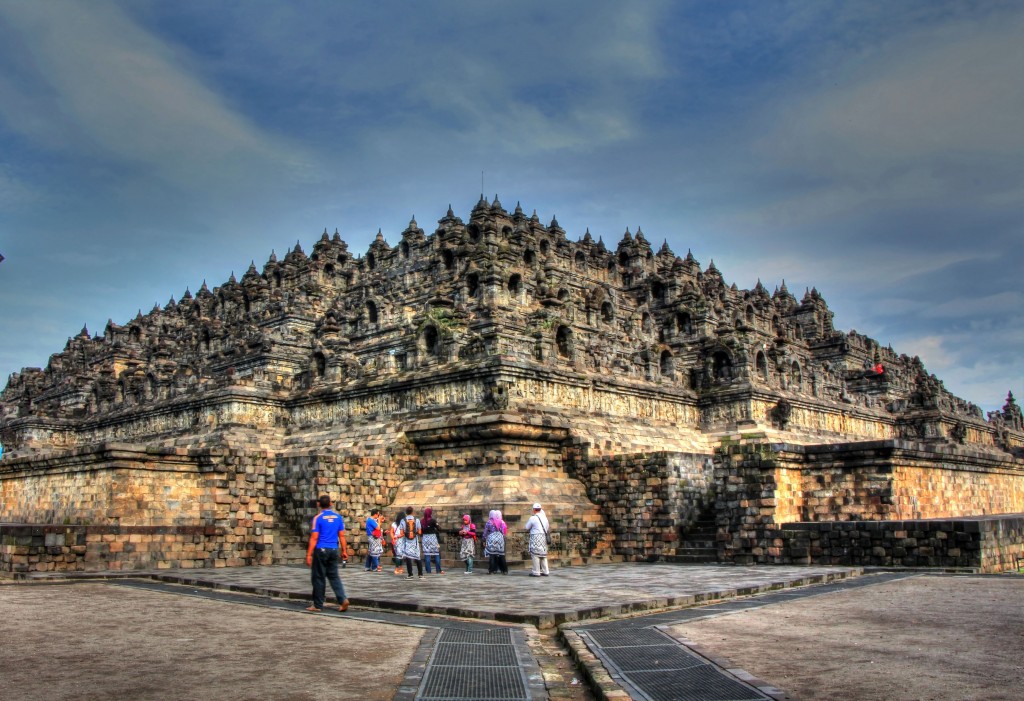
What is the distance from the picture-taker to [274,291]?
54156mm

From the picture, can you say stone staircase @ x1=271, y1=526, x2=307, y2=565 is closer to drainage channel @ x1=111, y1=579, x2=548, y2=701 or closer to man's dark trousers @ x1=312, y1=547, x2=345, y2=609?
man's dark trousers @ x1=312, y1=547, x2=345, y2=609

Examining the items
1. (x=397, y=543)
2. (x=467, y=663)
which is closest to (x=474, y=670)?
(x=467, y=663)

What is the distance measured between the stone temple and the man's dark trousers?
30.4 ft

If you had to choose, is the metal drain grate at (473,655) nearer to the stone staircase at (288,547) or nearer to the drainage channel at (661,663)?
the drainage channel at (661,663)

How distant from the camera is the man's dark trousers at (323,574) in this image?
1320 cm

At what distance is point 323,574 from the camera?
1353 centimetres

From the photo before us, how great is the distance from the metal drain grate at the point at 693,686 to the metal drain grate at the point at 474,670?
1.09m

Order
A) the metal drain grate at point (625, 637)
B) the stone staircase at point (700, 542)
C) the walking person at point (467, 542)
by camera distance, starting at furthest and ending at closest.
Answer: the stone staircase at point (700, 542)
the walking person at point (467, 542)
the metal drain grate at point (625, 637)

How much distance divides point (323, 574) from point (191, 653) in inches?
170

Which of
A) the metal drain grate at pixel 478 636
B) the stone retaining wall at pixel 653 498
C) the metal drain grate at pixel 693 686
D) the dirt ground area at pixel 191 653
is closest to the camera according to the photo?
the metal drain grate at pixel 693 686

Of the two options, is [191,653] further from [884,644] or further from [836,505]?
[836,505]

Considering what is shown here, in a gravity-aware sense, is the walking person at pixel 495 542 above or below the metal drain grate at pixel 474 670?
above

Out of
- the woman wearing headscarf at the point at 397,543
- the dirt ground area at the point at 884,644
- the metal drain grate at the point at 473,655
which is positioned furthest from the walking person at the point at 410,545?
the metal drain grate at the point at 473,655

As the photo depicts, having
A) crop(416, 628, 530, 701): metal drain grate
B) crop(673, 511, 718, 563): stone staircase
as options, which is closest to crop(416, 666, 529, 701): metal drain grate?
crop(416, 628, 530, 701): metal drain grate
